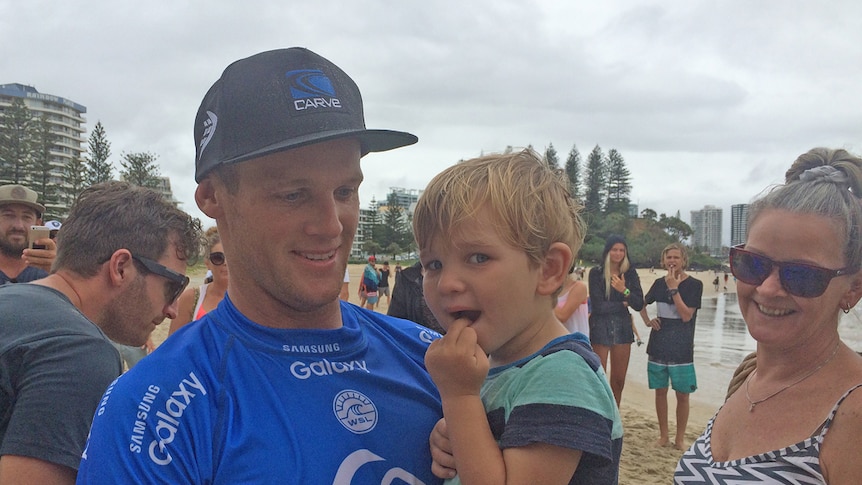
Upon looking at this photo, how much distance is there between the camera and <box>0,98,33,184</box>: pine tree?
52656mm

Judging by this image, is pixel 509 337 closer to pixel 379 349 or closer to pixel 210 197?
pixel 379 349

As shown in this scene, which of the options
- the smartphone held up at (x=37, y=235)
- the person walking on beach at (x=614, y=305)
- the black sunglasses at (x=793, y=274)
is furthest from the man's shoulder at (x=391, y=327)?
the person walking on beach at (x=614, y=305)

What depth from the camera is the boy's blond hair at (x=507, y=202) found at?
1.67m

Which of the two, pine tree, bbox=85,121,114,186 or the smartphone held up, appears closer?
the smartphone held up

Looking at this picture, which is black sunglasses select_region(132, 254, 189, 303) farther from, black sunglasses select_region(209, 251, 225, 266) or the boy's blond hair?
black sunglasses select_region(209, 251, 225, 266)

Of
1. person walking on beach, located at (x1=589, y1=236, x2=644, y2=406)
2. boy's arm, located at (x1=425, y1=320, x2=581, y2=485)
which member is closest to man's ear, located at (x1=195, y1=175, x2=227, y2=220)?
boy's arm, located at (x1=425, y1=320, x2=581, y2=485)

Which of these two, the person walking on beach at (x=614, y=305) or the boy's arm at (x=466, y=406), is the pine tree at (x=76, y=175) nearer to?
the person walking on beach at (x=614, y=305)

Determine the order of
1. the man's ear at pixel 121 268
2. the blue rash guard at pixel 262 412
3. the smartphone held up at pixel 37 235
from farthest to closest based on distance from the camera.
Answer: the smartphone held up at pixel 37 235 → the man's ear at pixel 121 268 → the blue rash guard at pixel 262 412

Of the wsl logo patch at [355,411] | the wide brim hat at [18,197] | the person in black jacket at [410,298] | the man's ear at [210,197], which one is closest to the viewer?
the wsl logo patch at [355,411]

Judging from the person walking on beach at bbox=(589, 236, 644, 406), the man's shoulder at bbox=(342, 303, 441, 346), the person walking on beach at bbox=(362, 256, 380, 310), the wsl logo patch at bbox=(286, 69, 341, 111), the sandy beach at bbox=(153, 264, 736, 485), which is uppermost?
the wsl logo patch at bbox=(286, 69, 341, 111)

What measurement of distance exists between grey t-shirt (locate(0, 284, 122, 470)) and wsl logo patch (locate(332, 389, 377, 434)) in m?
0.94

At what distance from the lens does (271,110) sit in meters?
1.64

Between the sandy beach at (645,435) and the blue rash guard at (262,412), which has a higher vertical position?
the blue rash guard at (262,412)

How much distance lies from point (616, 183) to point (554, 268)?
110 m
